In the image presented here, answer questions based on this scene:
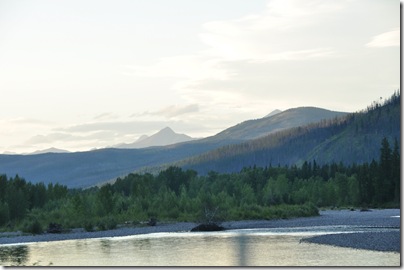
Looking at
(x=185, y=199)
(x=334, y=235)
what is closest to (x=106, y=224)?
(x=185, y=199)

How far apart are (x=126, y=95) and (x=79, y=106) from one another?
12.7 ft

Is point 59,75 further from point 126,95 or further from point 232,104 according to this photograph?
point 232,104

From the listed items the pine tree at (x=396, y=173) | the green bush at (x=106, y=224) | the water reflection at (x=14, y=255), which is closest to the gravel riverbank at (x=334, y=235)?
the green bush at (x=106, y=224)

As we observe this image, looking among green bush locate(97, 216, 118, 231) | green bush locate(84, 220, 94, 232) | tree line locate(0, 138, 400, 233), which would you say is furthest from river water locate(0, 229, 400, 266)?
tree line locate(0, 138, 400, 233)

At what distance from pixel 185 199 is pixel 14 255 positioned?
53.0 m

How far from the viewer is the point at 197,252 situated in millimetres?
46625

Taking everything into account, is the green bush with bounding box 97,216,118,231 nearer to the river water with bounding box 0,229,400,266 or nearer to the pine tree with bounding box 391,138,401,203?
the river water with bounding box 0,229,400,266

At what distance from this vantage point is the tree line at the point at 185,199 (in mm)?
85438

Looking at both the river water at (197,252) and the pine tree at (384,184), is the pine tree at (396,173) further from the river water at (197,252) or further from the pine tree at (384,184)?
the river water at (197,252)

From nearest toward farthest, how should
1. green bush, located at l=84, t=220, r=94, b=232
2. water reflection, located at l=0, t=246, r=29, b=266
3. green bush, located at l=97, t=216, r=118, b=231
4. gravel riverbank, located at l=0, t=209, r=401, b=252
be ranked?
water reflection, located at l=0, t=246, r=29, b=266 → gravel riverbank, located at l=0, t=209, r=401, b=252 → green bush, located at l=84, t=220, r=94, b=232 → green bush, located at l=97, t=216, r=118, b=231

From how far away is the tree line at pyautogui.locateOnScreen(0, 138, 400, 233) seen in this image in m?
85.4

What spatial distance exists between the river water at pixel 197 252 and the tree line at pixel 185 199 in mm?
19463

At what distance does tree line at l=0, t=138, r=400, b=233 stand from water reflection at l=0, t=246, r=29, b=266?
1916cm

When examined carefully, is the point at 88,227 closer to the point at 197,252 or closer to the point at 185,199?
the point at 185,199
